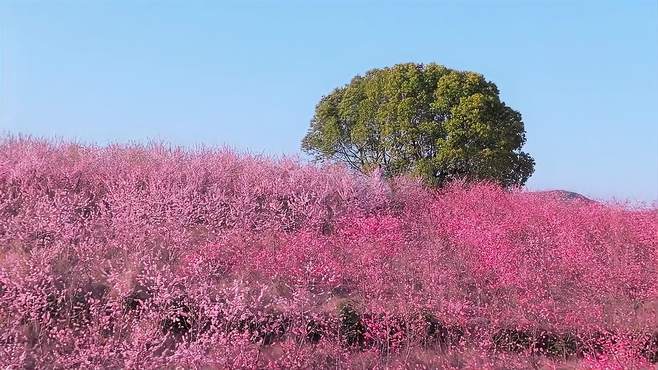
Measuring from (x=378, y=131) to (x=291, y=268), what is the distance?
302 inches

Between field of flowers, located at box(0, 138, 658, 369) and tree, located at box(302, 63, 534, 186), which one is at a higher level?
tree, located at box(302, 63, 534, 186)

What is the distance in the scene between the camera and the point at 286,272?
7.07 meters

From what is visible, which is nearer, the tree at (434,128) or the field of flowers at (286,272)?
the field of flowers at (286,272)

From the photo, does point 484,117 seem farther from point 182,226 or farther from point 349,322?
point 349,322

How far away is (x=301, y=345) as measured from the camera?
220 inches

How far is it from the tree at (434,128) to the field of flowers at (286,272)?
2472mm

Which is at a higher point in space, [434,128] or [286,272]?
[434,128]

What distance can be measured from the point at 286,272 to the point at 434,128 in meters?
7.46

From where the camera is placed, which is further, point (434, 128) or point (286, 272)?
point (434, 128)

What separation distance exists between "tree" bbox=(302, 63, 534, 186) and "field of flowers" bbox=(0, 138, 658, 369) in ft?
8.11

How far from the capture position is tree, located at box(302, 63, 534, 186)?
13523 millimetres

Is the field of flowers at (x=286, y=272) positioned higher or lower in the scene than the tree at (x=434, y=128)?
lower

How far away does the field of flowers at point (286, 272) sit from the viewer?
5.46 meters

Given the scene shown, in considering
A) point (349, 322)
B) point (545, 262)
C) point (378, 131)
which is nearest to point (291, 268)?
point (349, 322)
